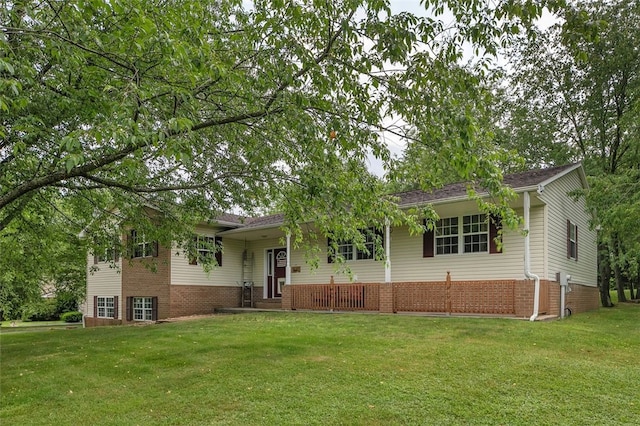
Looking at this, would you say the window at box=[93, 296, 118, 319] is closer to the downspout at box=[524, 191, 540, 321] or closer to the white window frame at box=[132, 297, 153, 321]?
the white window frame at box=[132, 297, 153, 321]

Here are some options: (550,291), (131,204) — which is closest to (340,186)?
(131,204)

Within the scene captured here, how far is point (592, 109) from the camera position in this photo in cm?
2003

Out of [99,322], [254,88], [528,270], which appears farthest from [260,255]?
[254,88]

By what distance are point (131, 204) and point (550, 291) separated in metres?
10.2

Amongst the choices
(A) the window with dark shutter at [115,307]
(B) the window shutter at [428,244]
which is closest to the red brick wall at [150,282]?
(A) the window with dark shutter at [115,307]

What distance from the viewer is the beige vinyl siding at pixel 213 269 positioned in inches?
682

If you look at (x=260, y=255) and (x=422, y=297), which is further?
(x=260, y=255)

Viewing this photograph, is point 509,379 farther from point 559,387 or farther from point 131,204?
→ point 131,204

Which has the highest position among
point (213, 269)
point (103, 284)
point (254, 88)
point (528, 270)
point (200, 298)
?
point (254, 88)

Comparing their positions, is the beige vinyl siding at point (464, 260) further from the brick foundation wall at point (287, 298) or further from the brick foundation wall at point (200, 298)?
the brick foundation wall at point (200, 298)

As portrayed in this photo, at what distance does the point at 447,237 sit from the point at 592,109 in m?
10.7

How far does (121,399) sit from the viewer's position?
5820mm

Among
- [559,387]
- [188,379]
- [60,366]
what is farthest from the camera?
[60,366]

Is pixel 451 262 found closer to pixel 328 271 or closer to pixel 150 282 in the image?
pixel 328 271
